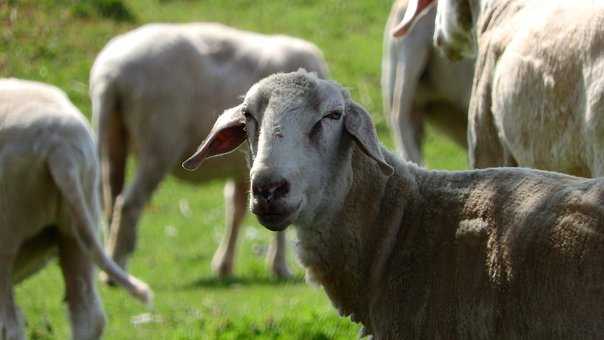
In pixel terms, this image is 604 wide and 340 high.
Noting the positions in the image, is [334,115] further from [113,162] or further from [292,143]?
[113,162]

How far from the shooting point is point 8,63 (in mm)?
20156

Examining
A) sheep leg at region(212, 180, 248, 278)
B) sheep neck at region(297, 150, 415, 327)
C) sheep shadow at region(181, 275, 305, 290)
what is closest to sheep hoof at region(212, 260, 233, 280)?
sheep leg at region(212, 180, 248, 278)

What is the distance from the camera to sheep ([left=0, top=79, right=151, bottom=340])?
27.2 ft

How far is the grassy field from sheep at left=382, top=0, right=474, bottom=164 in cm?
156

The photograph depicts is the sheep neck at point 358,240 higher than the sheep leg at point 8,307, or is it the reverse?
the sheep neck at point 358,240

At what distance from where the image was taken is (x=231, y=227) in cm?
1402

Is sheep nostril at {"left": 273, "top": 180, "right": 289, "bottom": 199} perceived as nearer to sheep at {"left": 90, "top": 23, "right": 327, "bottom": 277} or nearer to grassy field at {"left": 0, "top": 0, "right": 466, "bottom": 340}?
grassy field at {"left": 0, "top": 0, "right": 466, "bottom": 340}

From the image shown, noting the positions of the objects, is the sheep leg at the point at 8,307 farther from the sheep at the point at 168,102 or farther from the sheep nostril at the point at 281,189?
the sheep at the point at 168,102

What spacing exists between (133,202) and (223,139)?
25.2 feet

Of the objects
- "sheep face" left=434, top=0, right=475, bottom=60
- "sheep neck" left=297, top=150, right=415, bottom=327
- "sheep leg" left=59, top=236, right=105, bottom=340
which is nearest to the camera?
"sheep neck" left=297, top=150, right=415, bottom=327

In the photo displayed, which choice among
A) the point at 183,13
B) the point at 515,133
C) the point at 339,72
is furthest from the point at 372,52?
the point at 515,133

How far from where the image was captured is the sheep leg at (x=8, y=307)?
27.1 ft

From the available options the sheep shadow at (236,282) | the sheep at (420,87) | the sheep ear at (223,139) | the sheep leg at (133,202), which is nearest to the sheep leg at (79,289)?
the sheep ear at (223,139)

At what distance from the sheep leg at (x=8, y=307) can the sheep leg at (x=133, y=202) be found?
15.5 ft
